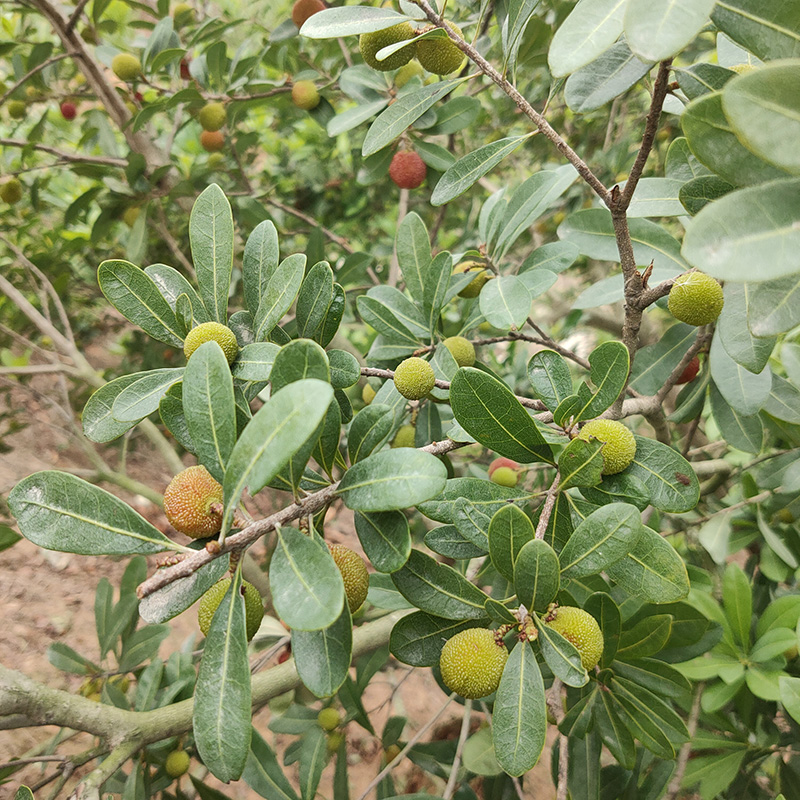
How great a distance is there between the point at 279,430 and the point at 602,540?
0.31 m

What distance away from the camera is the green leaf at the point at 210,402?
0.49 metres

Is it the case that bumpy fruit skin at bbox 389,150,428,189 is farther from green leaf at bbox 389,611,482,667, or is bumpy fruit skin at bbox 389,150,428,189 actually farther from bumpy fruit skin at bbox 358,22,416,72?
green leaf at bbox 389,611,482,667

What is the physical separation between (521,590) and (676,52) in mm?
441

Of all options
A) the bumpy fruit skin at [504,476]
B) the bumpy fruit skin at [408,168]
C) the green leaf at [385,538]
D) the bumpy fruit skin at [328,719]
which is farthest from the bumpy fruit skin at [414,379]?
the bumpy fruit skin at [328,719]

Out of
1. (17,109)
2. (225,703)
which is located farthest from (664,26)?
(17,109)

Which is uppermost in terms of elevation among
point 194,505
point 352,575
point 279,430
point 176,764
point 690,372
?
point 279,430

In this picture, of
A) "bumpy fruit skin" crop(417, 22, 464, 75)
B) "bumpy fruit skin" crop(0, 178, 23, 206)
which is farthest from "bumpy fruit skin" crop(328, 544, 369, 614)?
"bumpy fruit skin" crop(0, 178, 23, 206)

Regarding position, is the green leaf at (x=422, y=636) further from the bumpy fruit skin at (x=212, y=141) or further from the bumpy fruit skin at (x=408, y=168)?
the bumpy fruit skin at (x=212, y=141)

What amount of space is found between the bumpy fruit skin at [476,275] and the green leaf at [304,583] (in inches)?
24.4

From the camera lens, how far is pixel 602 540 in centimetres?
51

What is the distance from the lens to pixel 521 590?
0.52m

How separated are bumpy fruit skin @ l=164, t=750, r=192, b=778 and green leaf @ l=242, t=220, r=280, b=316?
0.96m

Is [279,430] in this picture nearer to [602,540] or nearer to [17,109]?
[602,540]

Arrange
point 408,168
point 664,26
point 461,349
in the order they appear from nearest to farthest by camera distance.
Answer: point 664,26
point 461,349
point 408,168
